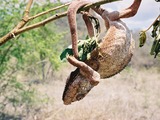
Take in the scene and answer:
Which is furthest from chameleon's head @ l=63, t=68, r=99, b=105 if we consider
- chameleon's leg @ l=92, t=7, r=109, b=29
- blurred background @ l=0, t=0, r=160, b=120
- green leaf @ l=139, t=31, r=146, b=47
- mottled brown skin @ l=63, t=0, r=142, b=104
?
blurred background @ l=0, t=0, r=160, b=120

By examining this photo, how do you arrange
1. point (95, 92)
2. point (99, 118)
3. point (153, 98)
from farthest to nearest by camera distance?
point (95, 92)
point (153, 98)
point (99, 118)

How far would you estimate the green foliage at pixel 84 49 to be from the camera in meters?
1.41

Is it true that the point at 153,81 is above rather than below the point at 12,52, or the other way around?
below

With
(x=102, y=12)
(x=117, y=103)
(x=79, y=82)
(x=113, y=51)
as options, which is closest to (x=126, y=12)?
(x=102, y=12)

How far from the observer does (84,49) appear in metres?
1.46

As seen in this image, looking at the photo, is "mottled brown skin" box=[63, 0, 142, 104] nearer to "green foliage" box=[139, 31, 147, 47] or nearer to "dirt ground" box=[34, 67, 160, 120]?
"green foliage" box=[139, 31, 147, 47]

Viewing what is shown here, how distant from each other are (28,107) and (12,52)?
3.09 metres

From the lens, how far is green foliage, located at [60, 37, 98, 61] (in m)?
1.41

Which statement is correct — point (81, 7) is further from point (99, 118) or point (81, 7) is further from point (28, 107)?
point (28, 107)

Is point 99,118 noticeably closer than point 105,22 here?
No

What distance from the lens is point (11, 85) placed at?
1416 cm

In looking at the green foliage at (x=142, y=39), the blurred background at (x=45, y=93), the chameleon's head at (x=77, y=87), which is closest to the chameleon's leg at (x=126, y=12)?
the green foliage at (x=142, y=39)

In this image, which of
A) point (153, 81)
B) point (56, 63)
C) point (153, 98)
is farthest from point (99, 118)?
point (153, 81)

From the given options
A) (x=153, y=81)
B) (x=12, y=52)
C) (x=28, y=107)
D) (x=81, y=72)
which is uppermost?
(x=81, y=72)
